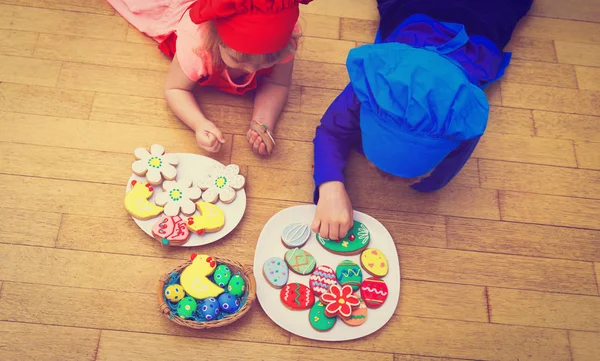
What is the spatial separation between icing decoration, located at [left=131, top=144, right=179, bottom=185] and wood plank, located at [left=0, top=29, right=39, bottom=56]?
1.40 feet

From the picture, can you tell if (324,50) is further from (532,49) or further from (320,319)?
(320,319)

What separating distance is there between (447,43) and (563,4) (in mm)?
625

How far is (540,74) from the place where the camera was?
1.46 meters

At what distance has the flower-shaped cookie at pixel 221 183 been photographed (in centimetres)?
117

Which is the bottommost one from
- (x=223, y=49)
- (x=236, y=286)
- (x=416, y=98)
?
(x=236, y=286)

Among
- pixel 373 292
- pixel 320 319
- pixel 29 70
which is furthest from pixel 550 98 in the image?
pixel 29 70

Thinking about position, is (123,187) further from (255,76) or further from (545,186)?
(545,186)

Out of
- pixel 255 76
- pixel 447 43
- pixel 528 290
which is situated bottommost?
pixel 528 290

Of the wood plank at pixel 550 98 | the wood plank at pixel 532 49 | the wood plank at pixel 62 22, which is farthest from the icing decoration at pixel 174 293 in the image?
the wood plank at pixel 532 49

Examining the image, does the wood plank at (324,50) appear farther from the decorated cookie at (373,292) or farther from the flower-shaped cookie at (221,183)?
the decorated cookie at (373,292)

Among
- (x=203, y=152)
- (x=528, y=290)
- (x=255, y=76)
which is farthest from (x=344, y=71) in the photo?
(x=528, y=290)

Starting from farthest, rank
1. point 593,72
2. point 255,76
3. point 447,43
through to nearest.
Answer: point 593,72 < point 255,76 < point 447,43

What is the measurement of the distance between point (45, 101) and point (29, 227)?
1.04 feet

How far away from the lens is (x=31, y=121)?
1.26 m
